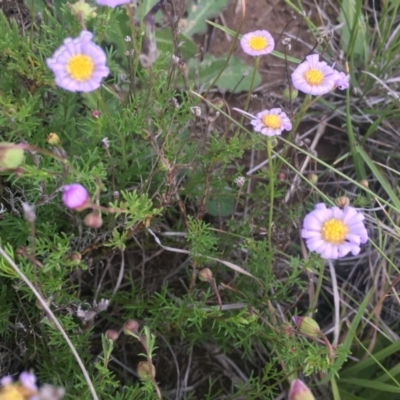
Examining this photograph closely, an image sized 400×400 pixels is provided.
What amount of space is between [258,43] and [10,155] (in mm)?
496

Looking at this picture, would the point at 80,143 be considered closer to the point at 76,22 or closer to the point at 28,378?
the point at 76,22

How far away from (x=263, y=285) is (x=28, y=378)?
1.71 ft

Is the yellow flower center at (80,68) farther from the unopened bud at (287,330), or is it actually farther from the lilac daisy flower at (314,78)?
the unopened bud at (287,330)

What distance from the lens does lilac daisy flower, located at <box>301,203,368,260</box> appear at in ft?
2.70

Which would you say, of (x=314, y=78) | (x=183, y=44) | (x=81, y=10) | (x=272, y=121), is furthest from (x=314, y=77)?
(x=183, y=44)

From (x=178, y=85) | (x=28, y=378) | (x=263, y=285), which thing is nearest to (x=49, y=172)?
(x=28, y=378)

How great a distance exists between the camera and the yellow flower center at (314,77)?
36.7 inches

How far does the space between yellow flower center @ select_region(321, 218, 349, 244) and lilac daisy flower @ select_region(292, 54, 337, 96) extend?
0.21 m

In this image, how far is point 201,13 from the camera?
1.52m

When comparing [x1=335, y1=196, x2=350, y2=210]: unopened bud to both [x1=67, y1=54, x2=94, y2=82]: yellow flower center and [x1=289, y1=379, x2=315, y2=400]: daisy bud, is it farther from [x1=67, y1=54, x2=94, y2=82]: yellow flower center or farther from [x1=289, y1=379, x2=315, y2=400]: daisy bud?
[x1=67, y1=54, x2=94, y2=82]: yellow flower center

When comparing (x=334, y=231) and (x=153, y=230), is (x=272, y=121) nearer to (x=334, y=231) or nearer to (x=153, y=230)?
(x=334, y=231)

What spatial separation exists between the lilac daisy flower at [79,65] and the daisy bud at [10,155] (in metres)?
0.12

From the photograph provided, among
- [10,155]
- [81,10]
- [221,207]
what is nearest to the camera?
[10,155]

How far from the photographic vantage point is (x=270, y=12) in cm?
157
